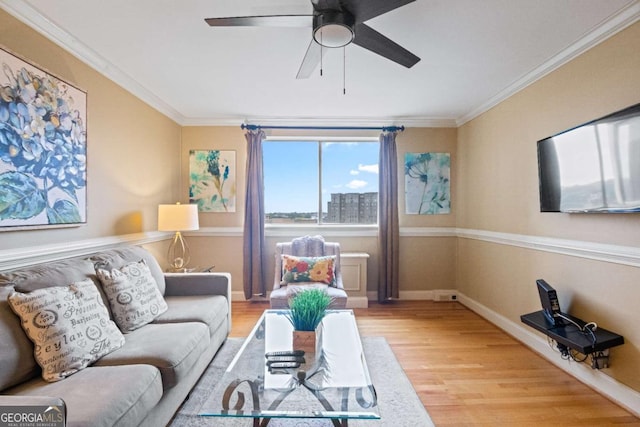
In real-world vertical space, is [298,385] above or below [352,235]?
below

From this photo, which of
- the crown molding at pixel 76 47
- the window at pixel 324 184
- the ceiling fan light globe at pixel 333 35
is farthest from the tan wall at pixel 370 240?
the ceiling fan light globe at pixel 333 35

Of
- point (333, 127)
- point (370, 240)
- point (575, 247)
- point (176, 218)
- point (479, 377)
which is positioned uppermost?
point (333, 127)

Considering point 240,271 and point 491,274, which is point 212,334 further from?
point 491,274

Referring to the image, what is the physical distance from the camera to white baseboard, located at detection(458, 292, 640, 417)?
1.97 meters

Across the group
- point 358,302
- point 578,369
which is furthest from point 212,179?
point 578,369

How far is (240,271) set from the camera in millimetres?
4324

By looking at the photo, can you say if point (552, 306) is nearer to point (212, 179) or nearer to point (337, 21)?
point (337, 21)

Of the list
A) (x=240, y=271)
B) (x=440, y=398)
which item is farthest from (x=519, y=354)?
(x=240, y=271)

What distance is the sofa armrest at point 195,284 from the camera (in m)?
2.79

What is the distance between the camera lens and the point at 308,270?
3508mm

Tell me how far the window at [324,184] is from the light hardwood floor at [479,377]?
151 cm

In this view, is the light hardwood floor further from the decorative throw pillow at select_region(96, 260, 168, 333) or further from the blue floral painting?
the blue floral painting

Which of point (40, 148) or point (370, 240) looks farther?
point (370, 240)

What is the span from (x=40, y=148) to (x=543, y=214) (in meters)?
3.93
